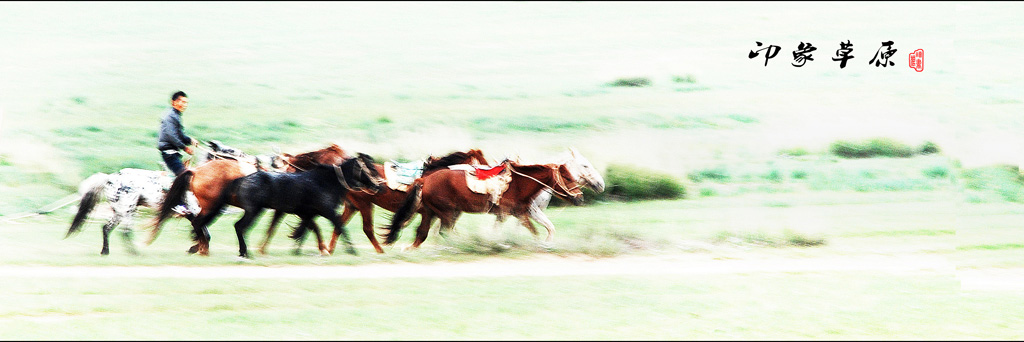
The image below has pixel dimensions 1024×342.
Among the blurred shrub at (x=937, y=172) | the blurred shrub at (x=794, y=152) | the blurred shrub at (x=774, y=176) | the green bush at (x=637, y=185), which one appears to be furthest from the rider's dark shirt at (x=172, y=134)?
the blurred shrub at (x=794, y=152)

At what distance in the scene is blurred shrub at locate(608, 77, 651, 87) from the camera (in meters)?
34.1

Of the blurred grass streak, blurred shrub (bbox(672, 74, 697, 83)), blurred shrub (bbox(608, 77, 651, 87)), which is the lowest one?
the blurred grass streak

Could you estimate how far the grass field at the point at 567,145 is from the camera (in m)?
10.7

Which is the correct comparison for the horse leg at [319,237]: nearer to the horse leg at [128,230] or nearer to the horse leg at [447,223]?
the horse leg at [447,223]

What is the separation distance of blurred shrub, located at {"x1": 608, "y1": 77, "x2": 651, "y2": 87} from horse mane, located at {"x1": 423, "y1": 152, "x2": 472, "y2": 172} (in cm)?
1916

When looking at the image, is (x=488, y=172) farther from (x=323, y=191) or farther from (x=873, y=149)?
(x=873, y=149)

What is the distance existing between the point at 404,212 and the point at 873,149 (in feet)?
50.9

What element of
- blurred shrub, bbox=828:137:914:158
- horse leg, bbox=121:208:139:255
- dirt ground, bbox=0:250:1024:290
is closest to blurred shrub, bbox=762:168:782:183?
blurred shrub, bbox=828:137:914:158

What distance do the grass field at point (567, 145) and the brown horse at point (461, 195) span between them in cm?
42

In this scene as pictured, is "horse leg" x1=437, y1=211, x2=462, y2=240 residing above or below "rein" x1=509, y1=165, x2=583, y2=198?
below

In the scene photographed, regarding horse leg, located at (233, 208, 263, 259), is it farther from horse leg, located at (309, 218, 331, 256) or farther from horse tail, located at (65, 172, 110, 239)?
horse tail, located at (65, 172, 110, 239)

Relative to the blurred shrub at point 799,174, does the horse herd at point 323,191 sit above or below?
below

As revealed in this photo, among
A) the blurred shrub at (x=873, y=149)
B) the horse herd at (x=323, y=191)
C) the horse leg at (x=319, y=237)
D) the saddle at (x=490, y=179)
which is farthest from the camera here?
the blurred shrub at (x=873, y=149)

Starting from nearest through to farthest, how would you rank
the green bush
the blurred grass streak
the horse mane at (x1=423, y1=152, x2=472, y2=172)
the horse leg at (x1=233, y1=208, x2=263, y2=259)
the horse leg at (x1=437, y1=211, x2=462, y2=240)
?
the blurred grass streak < the horse leg at (x1=233, y1=208, x2=263, y2=259) < the horse leg at (x1=437, y1=211, x2=462, y2=240) < the horse mane at (x1=423, y1=152, x2=472, y2=172) < the green bush
